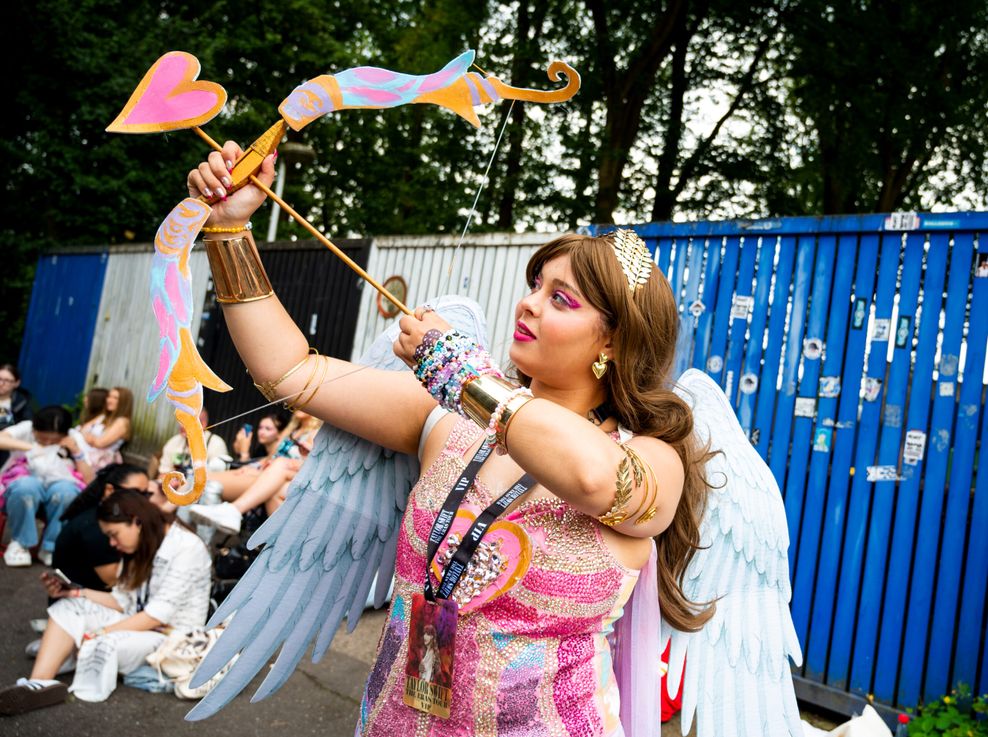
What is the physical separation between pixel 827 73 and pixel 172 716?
9.72 meters

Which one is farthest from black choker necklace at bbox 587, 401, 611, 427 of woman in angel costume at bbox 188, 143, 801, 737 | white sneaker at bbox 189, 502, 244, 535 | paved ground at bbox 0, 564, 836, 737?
white sneaker at bbox 189, 502, 244, 535

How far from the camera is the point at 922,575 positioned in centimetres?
371

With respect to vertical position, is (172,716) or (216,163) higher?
(216,163)

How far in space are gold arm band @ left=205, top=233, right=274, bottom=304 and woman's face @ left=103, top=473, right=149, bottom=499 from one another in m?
3.51

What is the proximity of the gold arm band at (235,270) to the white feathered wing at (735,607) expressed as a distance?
0.95 metres

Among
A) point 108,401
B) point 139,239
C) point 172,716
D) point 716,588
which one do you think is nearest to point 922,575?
point 716,588

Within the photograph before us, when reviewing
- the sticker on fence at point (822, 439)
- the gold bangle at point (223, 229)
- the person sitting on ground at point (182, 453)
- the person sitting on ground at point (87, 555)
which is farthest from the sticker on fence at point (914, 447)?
the person sitting on ground at point (182, 453)

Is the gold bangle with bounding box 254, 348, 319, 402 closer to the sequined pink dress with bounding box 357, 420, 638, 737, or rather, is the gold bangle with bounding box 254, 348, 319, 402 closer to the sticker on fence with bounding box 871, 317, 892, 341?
the sequined pink dress with bounding box 357, 420, 638, 737

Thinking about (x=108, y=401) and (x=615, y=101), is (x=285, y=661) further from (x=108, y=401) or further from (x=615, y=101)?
(x=615, y=101)

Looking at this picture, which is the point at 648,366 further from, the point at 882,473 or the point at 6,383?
the point at 6,383

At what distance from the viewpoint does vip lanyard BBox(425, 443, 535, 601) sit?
1.43m

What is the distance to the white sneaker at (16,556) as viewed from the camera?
18.8 ft

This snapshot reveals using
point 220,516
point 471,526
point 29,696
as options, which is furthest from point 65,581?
point 471,526

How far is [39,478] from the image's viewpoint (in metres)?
6.13
